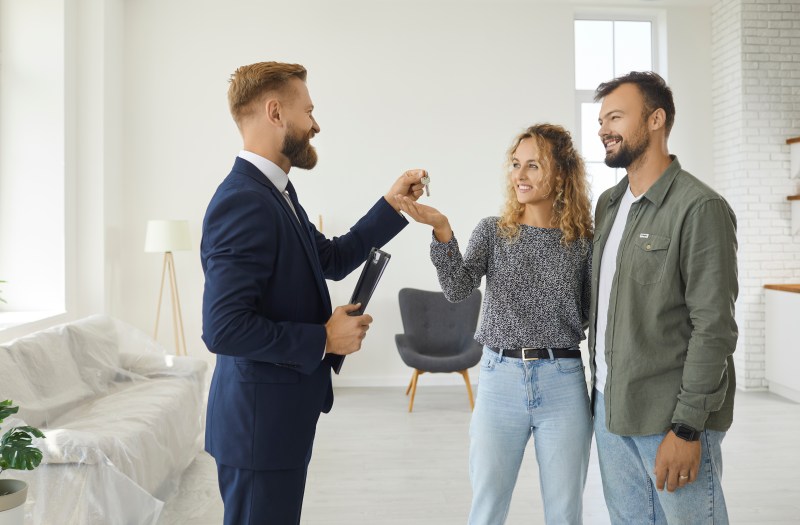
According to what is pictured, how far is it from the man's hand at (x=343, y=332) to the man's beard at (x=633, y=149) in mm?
828

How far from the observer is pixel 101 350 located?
13.1 feet

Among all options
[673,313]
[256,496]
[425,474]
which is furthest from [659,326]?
[425,474]

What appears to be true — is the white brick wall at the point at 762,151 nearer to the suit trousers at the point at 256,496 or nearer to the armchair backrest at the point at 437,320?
the armchair backrest at the point at 437,320

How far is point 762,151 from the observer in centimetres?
608

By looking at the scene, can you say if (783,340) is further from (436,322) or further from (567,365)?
(567,365)

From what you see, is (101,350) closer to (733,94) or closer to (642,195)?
(642,195)

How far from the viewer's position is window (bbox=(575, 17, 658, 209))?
264 inches

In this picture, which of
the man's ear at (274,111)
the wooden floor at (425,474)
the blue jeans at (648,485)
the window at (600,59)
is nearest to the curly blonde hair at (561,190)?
the blue jeans at (648,485)

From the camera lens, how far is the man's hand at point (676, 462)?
63.3 inches

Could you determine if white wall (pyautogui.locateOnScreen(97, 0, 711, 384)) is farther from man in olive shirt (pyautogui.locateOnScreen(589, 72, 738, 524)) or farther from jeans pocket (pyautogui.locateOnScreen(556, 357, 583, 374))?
man in olive shirt (pyautogui.locateOnScreen(589, 72, 738, 524))

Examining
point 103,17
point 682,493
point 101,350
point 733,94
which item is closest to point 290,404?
point 682,493

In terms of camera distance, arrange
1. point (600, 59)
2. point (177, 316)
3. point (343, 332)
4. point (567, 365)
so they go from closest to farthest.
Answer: point (343, 332)
point (567, 365)
point (177, 316)
point (600, 59)

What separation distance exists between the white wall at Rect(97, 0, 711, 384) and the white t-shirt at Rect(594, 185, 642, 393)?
4.53 m

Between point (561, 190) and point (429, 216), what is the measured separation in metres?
0.44
